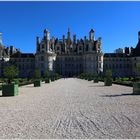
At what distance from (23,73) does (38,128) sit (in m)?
80.4

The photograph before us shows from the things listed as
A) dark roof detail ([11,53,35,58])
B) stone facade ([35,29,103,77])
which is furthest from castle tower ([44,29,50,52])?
dark roof detail ([11,53,35,58])

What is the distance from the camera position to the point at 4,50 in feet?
275

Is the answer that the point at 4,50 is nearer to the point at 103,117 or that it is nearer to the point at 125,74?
the point at 125,74

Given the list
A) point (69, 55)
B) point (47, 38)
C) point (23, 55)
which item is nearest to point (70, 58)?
point (69, 55)

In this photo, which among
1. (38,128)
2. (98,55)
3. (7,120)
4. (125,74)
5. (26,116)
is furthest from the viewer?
(125,74)

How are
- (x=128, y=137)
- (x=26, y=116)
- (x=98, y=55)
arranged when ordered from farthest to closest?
1. (x=98, y=55)
2. (x=26, y=116)
3. (x=128, y=137)

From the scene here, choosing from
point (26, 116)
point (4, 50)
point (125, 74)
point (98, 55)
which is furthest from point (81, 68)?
point (26, 116)

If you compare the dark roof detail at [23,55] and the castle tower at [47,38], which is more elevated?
the castle tower at [47,38]

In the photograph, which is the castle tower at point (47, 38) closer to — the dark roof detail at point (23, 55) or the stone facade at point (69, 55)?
the stone facade at point (69, 55)

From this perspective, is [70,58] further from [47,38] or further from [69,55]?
[47,38]

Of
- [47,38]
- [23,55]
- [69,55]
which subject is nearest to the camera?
[47,38]

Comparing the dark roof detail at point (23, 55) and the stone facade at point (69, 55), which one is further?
the dark roof detail at point (23, 55)

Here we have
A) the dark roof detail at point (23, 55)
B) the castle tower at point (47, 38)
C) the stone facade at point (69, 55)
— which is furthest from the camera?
the dark roof detail at point (23, 55)

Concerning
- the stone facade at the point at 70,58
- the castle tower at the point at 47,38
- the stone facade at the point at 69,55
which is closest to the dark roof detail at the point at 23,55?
the stone facade at the point at 70,58
